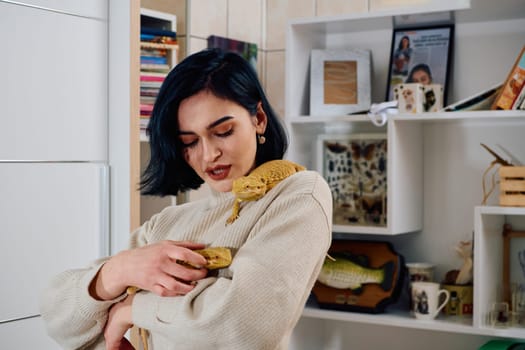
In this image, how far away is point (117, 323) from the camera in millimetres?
1307

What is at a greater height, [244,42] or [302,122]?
[244,42]

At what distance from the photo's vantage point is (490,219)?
2.35m

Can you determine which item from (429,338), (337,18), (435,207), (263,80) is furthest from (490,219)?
(263,80)

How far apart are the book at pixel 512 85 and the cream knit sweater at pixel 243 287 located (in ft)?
3.91

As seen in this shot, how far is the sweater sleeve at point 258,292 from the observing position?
1146 millimetres

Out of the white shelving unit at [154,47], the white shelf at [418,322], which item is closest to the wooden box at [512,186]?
the white shelf at [418,322]

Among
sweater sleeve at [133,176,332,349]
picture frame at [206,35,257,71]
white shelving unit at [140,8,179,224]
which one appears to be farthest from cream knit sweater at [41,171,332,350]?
picture frame at [206,35,257,71]

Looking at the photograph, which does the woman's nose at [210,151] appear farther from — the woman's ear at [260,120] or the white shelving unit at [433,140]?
the white shelving unit at [433,140]

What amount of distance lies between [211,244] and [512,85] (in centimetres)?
135

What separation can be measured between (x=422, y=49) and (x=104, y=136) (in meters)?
1.11

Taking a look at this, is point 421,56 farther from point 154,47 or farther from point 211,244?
point 211,244

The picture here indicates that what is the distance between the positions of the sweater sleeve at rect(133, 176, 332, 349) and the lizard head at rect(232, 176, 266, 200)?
0.11 ft

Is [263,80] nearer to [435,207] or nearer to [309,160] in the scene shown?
[309,160]

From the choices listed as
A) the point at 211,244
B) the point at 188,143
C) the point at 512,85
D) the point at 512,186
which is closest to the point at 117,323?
the point at 211,244
